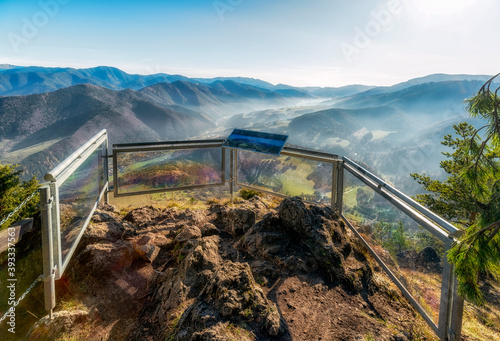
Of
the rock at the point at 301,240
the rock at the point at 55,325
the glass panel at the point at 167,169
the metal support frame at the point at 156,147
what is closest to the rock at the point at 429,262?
the rock at the point at 301,240

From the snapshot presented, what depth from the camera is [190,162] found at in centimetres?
664

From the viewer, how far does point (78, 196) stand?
12.6 ft

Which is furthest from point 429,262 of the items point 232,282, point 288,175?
point 288,175

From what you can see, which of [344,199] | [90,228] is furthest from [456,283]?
[90,228]

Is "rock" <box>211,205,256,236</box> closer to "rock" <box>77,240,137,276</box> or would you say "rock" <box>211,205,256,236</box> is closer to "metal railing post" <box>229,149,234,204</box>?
"rock" <box>77,240,137,276</box>

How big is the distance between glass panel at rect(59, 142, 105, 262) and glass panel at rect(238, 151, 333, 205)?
3.03m

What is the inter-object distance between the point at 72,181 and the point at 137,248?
1301mm

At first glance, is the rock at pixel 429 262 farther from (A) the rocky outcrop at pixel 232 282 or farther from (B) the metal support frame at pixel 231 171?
(B) the metal support frame at pixel 231 171

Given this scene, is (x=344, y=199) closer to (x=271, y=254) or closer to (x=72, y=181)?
(x=271, y=254)

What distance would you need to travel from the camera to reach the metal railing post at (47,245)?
254 centimetres

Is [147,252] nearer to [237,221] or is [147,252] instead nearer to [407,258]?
[237,221]

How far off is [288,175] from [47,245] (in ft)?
13.7

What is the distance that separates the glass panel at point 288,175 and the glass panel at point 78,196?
119 inches

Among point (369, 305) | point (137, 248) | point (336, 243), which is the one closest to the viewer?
point (369, 305)
